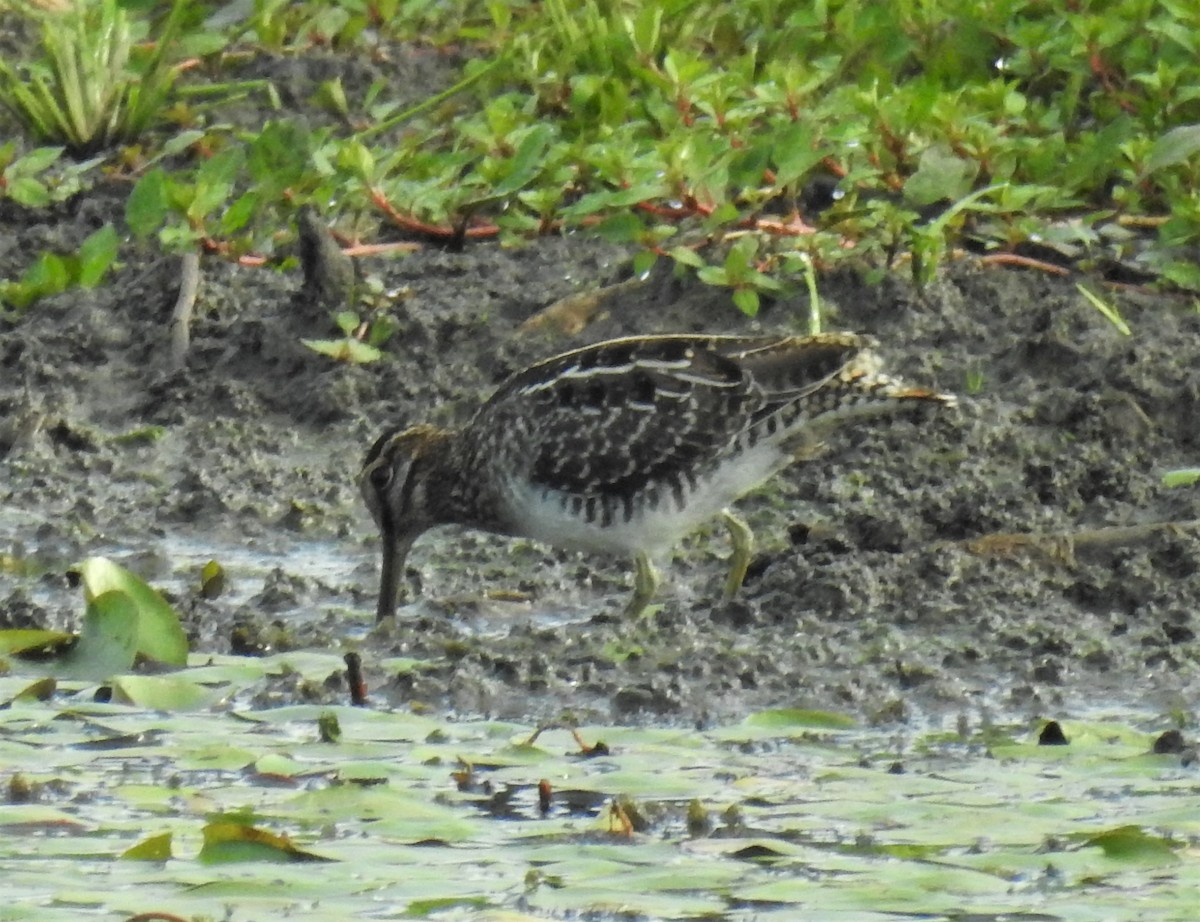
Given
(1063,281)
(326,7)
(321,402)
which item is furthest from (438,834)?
(326,7)

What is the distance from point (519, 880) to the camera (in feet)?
14.8

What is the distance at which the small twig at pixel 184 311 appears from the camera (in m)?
8.21

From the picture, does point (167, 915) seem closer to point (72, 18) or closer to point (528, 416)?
point (528, 416)

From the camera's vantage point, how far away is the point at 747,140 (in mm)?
8336

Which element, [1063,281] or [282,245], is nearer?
[1063,281]

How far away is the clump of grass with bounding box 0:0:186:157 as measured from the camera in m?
9.35

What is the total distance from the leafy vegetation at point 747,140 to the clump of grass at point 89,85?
12 mm

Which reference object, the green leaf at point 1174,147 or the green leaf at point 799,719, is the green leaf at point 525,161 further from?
the green leaf at point 799,719

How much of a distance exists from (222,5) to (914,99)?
12.4 ft

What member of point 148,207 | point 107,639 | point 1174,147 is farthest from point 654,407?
point 148,207

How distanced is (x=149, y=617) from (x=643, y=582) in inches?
52.4

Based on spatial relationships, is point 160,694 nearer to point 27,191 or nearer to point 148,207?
point 148,207

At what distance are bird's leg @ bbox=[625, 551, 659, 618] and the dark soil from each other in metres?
0.06

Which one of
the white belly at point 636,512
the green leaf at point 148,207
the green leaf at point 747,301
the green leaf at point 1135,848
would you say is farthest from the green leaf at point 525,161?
the green leaf at point 1135,848
